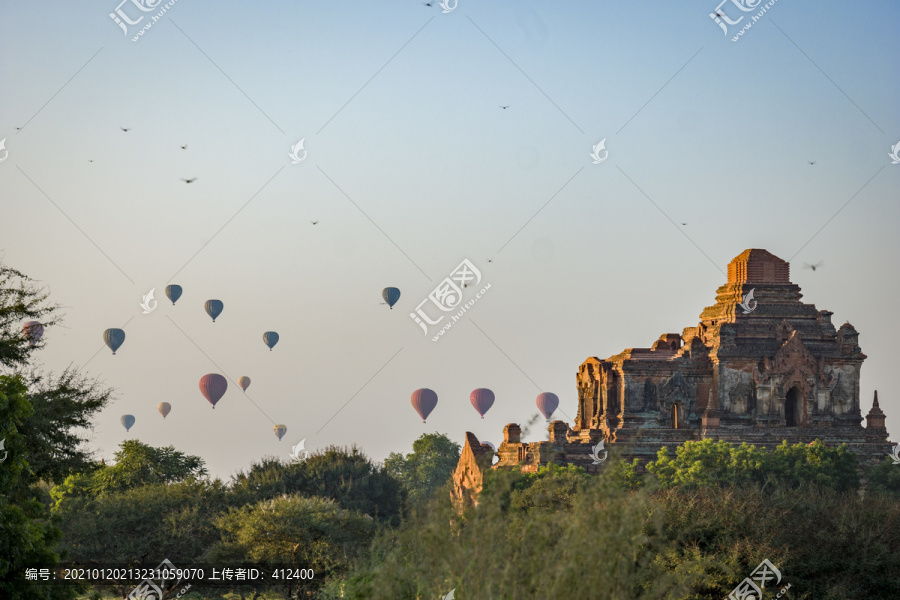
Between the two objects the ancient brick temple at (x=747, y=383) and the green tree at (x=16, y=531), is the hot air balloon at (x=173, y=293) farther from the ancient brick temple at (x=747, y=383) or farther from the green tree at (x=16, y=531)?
the green tree at (x=16, y=531)

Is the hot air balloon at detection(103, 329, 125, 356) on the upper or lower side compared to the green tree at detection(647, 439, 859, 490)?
upper

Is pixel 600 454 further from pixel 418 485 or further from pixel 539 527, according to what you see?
pixel 539 527

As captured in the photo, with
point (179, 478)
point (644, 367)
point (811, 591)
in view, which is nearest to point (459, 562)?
point (811, 591)

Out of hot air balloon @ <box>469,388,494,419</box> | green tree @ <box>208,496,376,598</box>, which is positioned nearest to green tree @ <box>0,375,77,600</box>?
green tree @ <box>208,496,376,598</box>

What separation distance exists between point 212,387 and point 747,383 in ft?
102

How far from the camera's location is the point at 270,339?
7769 cm

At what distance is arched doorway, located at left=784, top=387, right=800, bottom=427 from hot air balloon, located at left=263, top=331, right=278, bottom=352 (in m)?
29.8

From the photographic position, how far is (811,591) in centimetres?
2659

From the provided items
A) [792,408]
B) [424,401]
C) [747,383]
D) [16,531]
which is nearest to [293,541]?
[16,531]

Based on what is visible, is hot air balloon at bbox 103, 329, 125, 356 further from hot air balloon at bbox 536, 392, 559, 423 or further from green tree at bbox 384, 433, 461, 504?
green tree at bbox 384, 433, 461, 504

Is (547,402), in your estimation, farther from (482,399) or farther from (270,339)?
(270,339)

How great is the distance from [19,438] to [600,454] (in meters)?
46.7

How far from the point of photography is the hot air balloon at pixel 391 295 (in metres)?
73.4

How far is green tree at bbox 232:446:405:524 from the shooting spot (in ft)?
204
